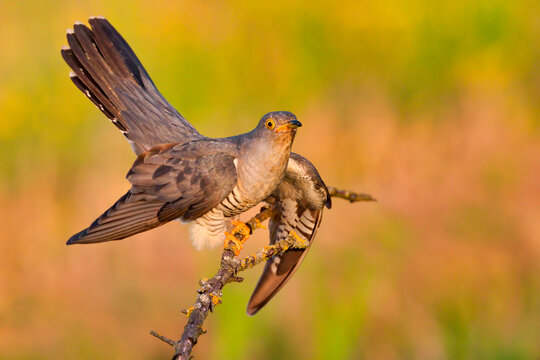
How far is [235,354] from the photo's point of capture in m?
3.35

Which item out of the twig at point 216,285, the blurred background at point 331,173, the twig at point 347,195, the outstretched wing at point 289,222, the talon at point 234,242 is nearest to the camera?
the twig at point 216,285

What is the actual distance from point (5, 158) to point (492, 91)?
3466 mm

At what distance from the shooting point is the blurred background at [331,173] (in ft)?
12.8

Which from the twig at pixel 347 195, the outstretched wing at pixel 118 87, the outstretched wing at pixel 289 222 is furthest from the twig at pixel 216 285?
the outstretched wing at pixel 118 87

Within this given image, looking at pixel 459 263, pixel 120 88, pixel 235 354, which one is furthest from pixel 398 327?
pixel 120 88

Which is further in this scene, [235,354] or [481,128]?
[481,128]

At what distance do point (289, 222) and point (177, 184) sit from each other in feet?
2.26

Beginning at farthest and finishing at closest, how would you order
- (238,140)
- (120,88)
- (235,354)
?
(235,354) → (120,88) → (238,140)

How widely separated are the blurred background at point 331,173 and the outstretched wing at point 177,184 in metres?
1.09

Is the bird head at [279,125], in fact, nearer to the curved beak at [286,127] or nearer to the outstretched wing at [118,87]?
the curved beak at [286,127]

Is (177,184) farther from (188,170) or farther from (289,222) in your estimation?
(289,222)

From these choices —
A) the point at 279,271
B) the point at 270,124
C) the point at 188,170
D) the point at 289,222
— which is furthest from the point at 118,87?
the point at 279,271

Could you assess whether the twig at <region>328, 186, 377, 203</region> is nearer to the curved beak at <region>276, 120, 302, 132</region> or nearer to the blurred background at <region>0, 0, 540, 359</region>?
the curved beak at <region>276, 120, 302, 132</region>

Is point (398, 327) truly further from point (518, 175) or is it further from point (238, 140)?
point (238, 140)
